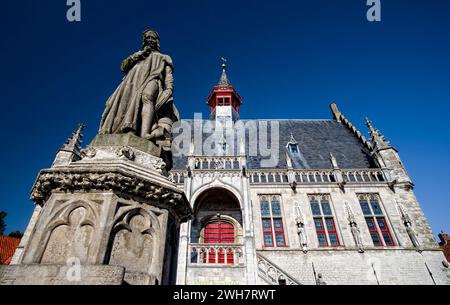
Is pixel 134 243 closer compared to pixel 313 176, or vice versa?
pixel 134 243

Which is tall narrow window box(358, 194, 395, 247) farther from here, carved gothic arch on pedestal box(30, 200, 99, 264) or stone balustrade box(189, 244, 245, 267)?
carved gothic arch on pedestal box(30, 200, 99, 264)

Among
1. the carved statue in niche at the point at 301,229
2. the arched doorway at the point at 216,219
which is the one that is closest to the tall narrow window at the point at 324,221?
the carved statue in niche at the point at 301,229

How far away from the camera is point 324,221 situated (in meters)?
13.6

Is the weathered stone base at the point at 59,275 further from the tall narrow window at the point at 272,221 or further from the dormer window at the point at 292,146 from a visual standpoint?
the dormer window at the point at 292,146

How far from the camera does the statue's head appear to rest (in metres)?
4.09

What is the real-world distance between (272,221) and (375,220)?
575 cm

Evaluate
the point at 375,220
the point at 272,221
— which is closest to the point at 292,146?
the point at 272,221

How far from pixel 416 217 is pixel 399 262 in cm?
288

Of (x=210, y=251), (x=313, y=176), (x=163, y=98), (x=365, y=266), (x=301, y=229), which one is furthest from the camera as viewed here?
(x=313, y=176)

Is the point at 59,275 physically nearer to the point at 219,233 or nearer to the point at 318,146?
the point at 219,233

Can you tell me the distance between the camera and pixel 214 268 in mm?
9883

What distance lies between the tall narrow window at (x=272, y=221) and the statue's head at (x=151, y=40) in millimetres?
11548

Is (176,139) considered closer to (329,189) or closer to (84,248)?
(329,189)
